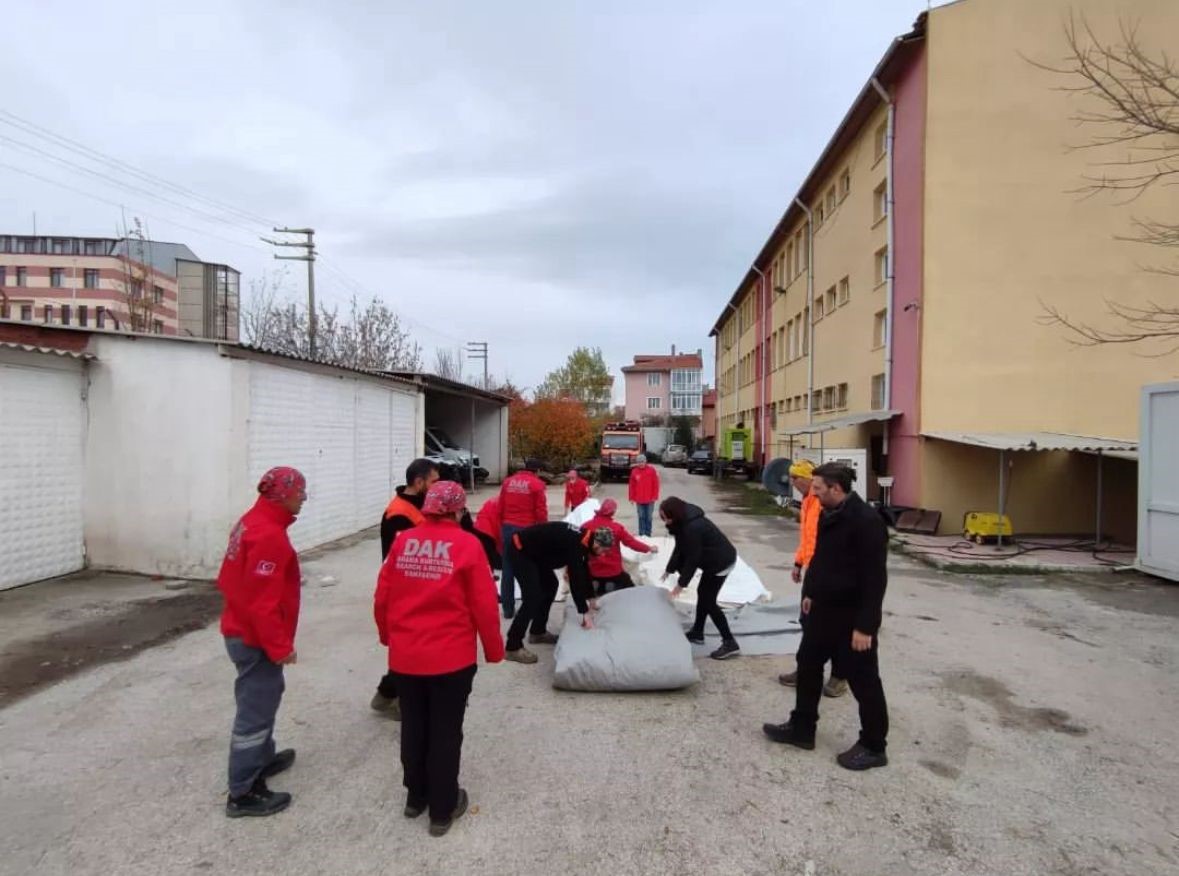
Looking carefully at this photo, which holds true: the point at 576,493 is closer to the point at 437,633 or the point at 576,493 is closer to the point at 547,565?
the point at 547,565

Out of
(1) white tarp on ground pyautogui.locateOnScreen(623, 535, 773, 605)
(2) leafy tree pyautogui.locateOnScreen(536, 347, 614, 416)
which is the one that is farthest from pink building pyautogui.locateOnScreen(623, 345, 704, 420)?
(1) white tarp on ground pyautogui.locateOnScreen(623, 535, 773, 605)

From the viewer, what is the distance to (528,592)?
18.7ft

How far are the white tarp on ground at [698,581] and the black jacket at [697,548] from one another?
1.47 m

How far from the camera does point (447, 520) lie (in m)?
3.15

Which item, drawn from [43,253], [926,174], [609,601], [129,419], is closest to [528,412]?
[926,174]

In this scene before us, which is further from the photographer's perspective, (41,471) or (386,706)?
(41,471)

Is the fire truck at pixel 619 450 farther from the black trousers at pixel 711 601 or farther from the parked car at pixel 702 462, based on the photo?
the black trousers at pixel 711 601

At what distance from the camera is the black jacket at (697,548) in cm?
551

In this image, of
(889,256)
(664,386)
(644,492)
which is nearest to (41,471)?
(644,492)

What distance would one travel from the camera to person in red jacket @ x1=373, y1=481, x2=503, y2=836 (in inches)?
118

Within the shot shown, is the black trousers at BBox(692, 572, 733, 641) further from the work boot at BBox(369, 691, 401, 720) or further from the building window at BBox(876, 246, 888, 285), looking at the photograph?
the building window at BBox(876, 246, 888, 285)

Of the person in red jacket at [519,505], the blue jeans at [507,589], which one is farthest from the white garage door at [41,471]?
the person in red jacket at [519,505]

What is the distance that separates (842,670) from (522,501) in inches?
134

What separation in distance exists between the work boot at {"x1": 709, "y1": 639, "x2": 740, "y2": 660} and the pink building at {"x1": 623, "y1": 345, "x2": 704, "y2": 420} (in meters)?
72.2
